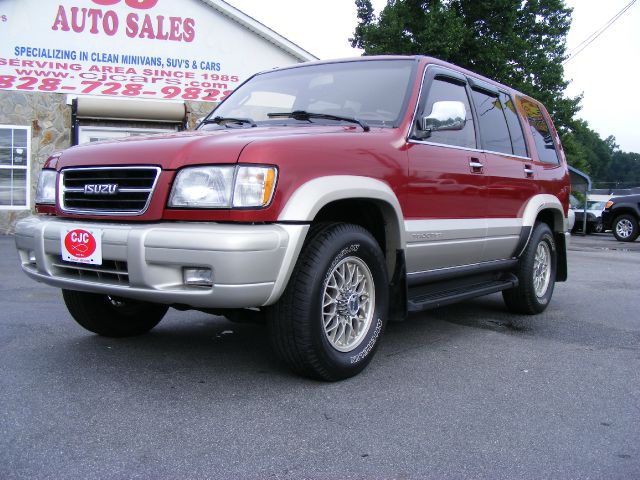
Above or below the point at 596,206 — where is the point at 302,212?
above

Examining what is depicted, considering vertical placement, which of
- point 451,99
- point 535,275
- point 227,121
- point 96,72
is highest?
Result: point 96,72

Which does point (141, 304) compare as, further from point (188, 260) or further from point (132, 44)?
point (132, 44)

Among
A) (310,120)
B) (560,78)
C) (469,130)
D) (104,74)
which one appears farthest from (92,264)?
(560,78)

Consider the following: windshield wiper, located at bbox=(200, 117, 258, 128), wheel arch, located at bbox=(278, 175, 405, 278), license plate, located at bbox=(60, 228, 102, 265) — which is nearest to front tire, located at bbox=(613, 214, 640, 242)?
wheel arch, located at bbox=(278, 175, 405, 278)

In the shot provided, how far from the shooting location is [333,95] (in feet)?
13.9

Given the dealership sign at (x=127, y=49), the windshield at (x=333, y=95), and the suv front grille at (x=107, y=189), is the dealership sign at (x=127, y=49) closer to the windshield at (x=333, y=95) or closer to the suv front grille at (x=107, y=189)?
the windshield at (x=333, y=95)

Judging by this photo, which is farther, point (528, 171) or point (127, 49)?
point (127, 49)

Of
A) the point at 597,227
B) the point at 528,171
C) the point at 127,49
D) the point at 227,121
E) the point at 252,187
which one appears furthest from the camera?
the point at 597,227

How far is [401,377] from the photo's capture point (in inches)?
139

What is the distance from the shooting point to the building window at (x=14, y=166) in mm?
13461

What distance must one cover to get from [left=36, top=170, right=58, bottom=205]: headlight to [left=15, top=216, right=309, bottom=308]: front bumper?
0.72 meters

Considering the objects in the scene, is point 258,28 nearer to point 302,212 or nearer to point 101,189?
point 101,189

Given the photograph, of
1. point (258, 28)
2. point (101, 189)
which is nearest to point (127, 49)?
point (258, 28)

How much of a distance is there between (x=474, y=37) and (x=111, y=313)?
1776 cm
